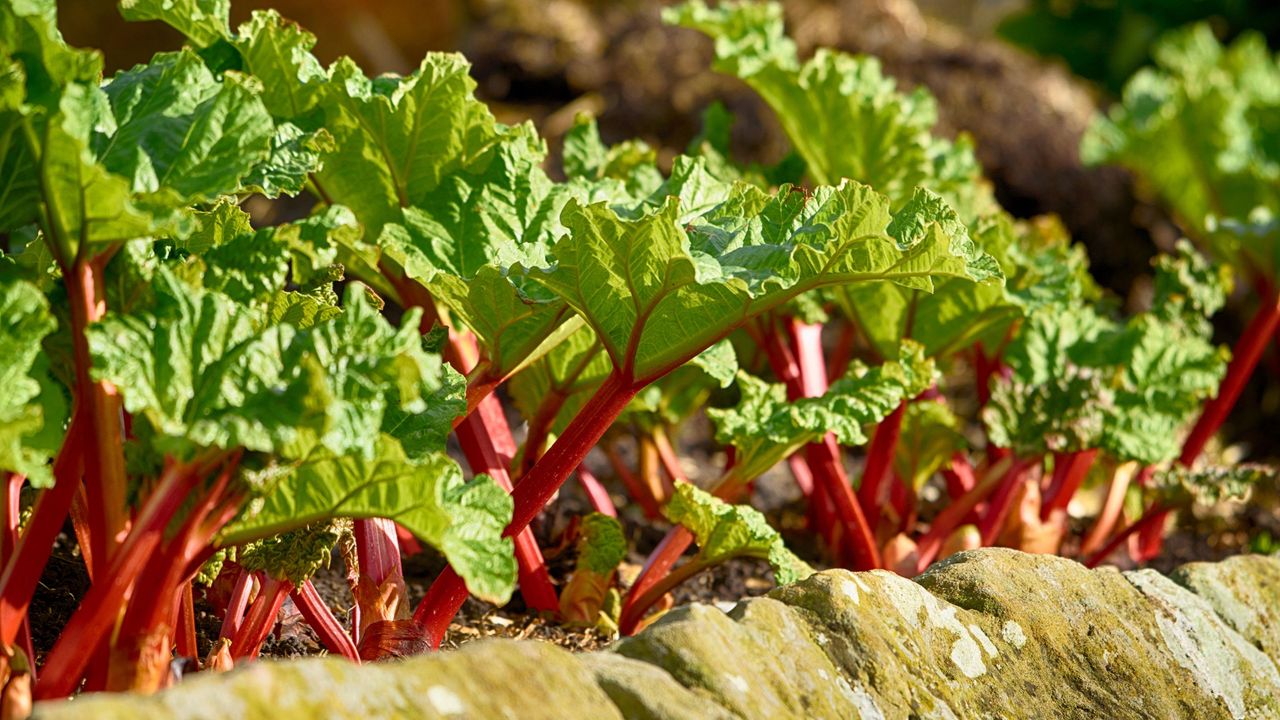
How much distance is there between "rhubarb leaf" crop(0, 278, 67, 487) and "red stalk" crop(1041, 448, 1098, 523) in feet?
Result: 6.36

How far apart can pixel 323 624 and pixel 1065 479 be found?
161 cm

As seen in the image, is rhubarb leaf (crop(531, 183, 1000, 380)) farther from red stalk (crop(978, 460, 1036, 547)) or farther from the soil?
red stalk (crop(978, 460, 1036, 547))

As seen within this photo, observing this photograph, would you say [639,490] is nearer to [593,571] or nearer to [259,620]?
[593,571]

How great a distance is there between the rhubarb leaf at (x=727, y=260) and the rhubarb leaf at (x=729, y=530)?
0.29 metres

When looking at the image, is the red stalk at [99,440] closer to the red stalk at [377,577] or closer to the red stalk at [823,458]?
the red stalk at [377,577]

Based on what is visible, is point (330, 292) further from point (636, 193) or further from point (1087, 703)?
point (1087, 703)

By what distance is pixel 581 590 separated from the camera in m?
1.99

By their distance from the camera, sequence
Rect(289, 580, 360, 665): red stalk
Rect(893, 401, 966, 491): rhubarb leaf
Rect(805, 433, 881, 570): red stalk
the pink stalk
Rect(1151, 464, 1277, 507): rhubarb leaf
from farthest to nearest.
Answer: Rect(893, 401, 966, 491): rhubarb leaf, Rect(1151, 464, 1277, 507): rhubarb leaf, Rect(805, 433, 881, 570): red stalk, the pink stalk, Rect(289, 580, 360, 665): red stalk

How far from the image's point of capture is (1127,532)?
2.51m

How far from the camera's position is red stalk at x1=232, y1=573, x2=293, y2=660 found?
1550 mm

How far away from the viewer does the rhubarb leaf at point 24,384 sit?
115 cm

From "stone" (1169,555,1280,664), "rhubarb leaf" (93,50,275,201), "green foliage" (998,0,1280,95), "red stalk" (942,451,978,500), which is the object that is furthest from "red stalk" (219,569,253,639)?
"green foliage" (998,0,1280,95)

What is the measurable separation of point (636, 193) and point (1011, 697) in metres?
1.09

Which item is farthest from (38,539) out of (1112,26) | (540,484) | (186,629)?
(1112,26)
